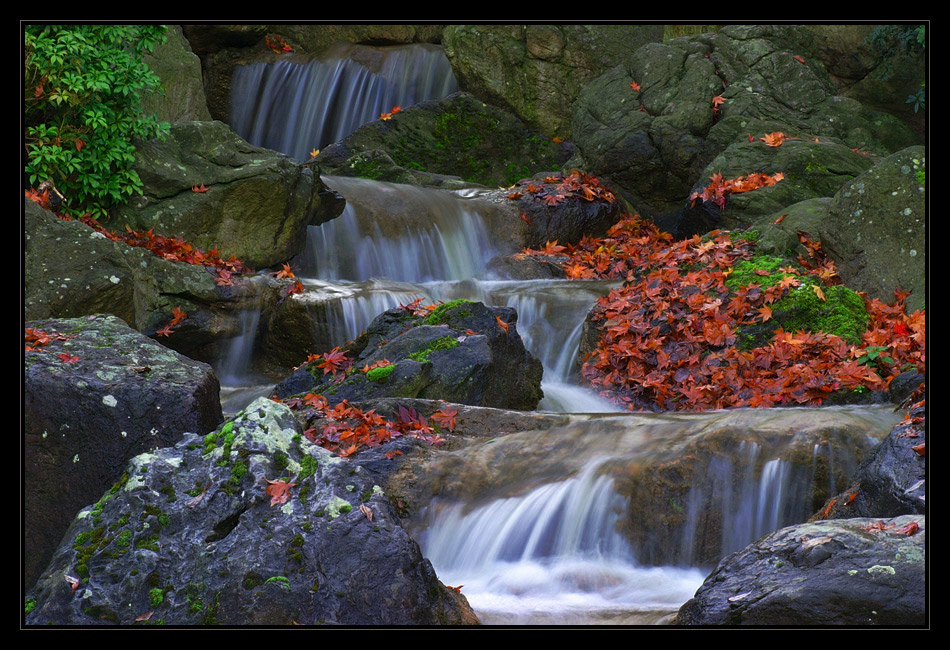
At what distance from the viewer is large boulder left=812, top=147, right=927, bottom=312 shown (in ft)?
23.6

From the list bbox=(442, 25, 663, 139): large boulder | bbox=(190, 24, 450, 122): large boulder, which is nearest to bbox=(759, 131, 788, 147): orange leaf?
bbox=(442, 25, 663, 139): large boulder

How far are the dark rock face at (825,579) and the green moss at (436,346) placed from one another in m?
3.19

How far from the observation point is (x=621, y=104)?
38.7 ft

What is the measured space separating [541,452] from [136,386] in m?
2.21

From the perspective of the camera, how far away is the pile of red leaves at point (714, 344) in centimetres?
621

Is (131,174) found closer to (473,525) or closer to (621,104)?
(473,525)

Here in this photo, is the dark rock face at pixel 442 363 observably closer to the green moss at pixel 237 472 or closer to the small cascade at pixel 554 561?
the small cascade at pixel 554 561

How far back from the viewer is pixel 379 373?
5.70 meters

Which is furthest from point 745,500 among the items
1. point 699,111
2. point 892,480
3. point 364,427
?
point 699,111

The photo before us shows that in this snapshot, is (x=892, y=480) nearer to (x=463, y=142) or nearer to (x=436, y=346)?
(x=436, y=346)

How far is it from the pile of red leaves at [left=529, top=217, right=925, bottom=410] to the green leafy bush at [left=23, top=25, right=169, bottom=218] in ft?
16.4

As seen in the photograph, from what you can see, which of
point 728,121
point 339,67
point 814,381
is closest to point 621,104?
point 728,121

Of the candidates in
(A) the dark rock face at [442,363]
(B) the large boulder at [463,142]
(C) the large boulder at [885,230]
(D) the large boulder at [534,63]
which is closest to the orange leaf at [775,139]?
(C) the large boulder at [885,230]

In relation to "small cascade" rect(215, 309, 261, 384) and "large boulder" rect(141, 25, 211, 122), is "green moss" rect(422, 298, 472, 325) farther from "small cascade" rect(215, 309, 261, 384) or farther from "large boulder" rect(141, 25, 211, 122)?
"large boulder" rect(141, 25, 211, 122)
